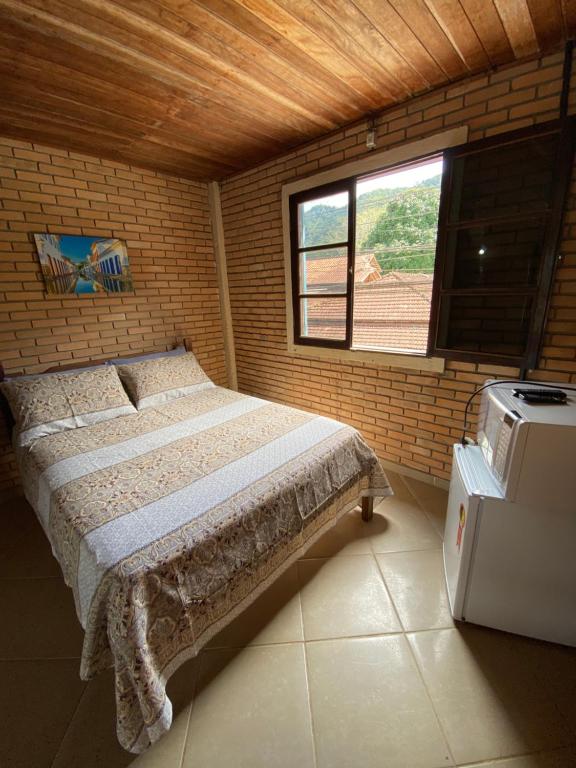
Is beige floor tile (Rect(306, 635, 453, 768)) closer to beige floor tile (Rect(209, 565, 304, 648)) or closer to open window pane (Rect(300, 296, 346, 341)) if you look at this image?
beige floor tile (Rect(209, 565, 304, 648))

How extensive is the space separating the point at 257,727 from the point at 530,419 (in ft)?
4.76

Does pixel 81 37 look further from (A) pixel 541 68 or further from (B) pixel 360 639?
(B) pixel 360 639

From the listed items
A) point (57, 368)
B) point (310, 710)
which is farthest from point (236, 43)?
point (310, 710)

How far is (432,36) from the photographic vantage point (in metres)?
1.45

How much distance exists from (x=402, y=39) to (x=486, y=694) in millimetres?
2831

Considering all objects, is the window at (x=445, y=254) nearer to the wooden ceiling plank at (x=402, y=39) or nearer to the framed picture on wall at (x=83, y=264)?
the wooden ceiling plank at (x=402, y=39)

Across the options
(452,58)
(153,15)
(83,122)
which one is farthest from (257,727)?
(83,122)

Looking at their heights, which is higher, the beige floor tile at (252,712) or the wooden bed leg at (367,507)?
the wooden bed leg at (367,507)

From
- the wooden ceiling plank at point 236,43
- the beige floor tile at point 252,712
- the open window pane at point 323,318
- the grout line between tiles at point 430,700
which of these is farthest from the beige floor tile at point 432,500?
the wooden ceiling plank at point 236,43

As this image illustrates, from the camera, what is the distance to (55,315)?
246 centimetres

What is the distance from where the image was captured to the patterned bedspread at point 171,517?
991mm

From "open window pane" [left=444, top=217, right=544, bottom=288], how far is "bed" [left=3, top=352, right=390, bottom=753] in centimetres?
125

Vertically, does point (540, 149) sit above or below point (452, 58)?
below

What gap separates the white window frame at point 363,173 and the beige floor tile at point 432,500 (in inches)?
36.2
